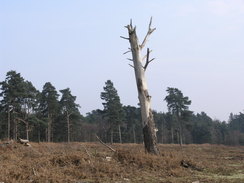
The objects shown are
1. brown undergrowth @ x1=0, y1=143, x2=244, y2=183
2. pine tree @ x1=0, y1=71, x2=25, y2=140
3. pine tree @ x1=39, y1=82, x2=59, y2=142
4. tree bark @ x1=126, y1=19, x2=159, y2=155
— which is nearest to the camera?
brown undergrowth @ x1=0, y1=143, x2=244, y2=183

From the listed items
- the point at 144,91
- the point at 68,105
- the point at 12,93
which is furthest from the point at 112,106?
the point at 144,91

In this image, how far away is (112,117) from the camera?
206ft

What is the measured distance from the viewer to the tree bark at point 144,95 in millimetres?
12086

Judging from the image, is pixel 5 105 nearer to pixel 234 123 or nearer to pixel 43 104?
pixel 43 104

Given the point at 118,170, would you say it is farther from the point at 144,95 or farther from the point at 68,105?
the point at 68,105

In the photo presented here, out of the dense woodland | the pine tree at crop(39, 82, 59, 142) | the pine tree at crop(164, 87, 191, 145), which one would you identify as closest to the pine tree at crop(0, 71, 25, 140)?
the dense woodland

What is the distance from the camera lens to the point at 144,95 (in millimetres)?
12477

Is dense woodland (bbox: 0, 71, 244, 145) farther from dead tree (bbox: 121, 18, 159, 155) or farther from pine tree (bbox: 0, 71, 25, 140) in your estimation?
dead tree (bbox: 121, 18, 159, 155)

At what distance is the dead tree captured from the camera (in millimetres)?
12094

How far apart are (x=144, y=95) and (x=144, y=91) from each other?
18cm

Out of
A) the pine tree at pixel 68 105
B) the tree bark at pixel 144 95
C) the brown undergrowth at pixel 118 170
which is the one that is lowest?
the brown undergrowth at pixel 118 170

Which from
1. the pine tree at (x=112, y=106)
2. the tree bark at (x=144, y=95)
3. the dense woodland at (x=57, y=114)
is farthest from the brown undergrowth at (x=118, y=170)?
the pine tree at (x=112, y=106)

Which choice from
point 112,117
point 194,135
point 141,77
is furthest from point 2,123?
point 194,135

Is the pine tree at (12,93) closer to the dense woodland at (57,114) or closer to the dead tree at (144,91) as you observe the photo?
the dense woodland at (57,114)
